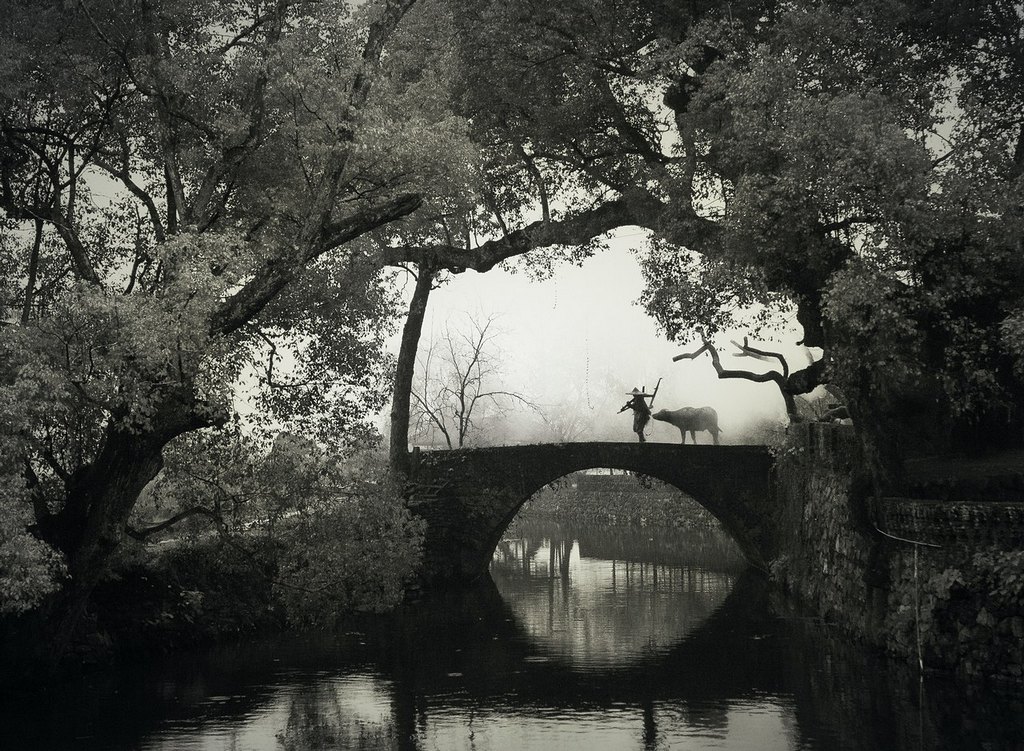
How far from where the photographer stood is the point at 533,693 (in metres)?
18.1

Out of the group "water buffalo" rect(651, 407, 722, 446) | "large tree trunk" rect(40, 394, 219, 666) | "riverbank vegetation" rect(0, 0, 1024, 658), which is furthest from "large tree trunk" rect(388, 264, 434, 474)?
"large tree trunk" rect(40, 394, 219, 666)

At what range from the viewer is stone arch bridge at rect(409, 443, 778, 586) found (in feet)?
105

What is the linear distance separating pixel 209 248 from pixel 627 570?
22689mm

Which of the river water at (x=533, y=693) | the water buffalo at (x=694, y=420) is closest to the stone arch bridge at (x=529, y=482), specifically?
the river water at (x=533, y=693)

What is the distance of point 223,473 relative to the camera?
20719 millimetres

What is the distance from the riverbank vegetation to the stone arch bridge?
8.42m

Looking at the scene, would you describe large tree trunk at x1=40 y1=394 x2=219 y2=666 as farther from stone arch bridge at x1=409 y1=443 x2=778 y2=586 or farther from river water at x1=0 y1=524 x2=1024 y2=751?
stone arch bridge at x1=409 y1=443 x2=778 y2=586

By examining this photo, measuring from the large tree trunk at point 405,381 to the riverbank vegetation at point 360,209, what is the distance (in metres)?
8.41

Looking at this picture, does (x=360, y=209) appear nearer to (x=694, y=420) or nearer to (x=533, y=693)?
(x=533, y=693)

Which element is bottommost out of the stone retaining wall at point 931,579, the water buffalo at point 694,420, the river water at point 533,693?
the river water at point 533,693

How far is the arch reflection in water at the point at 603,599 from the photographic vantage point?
2255 cm

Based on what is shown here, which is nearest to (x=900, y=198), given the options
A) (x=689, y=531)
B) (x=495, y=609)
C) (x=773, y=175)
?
(x=773, y=175)

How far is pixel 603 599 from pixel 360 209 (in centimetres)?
1417

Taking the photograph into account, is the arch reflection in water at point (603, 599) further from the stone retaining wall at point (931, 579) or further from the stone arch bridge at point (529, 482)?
the stone retaining wall at point (931, 579)
